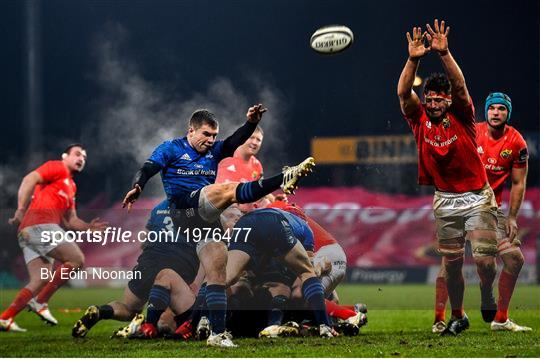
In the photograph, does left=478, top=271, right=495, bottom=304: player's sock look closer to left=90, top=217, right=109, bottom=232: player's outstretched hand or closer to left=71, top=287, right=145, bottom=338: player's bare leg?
left=71, top=287, right=145, bottom=338: player's bare leg

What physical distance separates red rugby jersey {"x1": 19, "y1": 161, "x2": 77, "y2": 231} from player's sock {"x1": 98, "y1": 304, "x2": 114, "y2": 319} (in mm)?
2094

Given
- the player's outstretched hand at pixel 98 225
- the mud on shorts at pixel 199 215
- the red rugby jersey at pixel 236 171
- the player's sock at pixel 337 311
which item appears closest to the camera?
the mud on shorts at pixel 199 215

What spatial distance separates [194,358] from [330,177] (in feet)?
35.4

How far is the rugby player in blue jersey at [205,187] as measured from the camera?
5.45 m

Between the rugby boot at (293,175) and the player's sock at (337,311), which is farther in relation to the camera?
the player's sock at (337,311)

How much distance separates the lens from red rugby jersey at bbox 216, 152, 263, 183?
280 inches

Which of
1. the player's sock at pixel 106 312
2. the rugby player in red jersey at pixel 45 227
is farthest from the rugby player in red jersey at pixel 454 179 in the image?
the rugby player in red jersey at pixel 45 227

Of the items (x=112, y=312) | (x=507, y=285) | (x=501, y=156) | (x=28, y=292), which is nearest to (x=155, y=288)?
(x=112, y=312)

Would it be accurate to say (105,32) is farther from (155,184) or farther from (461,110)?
(461,110)

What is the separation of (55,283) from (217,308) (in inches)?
120

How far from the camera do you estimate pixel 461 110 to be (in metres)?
5.85

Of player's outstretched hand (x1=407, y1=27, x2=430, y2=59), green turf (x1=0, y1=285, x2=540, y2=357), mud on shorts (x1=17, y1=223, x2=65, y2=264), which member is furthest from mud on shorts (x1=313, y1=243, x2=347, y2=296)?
mud on shorts (x1=17, y1=223, x2=65, y2=264)

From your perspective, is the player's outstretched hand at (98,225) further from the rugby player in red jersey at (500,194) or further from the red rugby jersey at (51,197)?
the rugby player in red jersey at (500,194)

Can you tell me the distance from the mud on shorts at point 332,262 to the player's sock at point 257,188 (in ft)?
3.99
